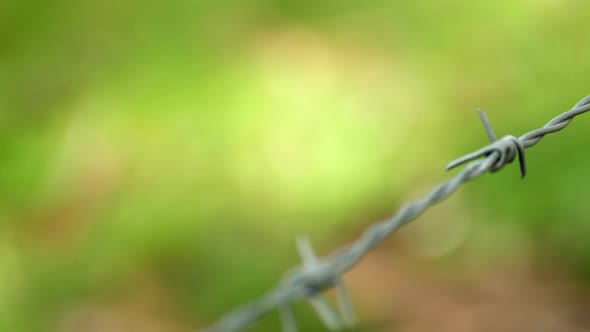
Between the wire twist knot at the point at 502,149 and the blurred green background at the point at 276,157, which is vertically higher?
the blurred green background at the point at 276,157

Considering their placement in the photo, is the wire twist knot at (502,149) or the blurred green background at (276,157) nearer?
the wire twist knot at (502,149)

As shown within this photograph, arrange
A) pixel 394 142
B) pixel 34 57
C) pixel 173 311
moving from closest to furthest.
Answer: pixel 173 311
pixel 394 142
pixel 34 57

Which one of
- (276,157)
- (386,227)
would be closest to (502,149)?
(386,227)

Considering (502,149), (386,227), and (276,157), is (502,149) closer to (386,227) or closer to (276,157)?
(386,227)

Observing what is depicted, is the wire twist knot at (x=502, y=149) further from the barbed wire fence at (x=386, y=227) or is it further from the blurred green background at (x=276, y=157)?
the blurred green background at (x=276, y=157)

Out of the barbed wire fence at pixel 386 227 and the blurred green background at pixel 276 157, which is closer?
the barbed wire fence at pixel 386 227

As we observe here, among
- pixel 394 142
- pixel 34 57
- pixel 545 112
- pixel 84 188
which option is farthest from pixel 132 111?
pixel 545 112

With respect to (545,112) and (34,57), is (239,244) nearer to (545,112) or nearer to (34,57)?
(545,112)

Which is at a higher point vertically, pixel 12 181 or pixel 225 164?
pixel 12 181

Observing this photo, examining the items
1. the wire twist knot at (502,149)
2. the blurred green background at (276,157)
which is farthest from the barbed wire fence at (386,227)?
the blurred green background at (276,157)
